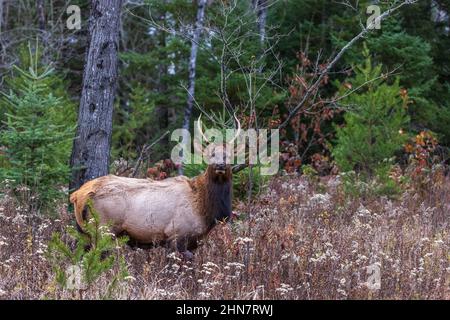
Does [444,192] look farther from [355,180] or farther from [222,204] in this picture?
[222,204]

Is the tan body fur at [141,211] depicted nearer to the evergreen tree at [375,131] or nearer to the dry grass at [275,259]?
the dry grass at [275,259]

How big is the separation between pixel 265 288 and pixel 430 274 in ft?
5.63

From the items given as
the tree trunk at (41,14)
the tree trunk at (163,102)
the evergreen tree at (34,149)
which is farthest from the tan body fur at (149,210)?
the tree trunk at (41,14)

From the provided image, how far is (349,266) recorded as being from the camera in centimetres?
754

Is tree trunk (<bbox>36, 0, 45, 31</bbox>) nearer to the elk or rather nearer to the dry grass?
the dry grass

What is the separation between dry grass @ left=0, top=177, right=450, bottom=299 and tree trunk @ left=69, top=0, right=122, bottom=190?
29.7 inches

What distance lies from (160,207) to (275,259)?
1511mm

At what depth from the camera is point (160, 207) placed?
852 centimetres

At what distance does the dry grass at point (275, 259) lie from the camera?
6949mm

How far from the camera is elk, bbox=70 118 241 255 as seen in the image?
841cm

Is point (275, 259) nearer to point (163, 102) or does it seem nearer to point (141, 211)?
point (141, 211)

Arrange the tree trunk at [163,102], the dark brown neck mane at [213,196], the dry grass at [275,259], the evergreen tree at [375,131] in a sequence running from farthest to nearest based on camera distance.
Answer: the tree trunk at [163,102] → the evergreen tree at [375,131] → the dark brown neck mane at [213,196] → the dry grass at [275,259]

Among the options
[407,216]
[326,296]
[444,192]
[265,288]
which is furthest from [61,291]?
[444,192]

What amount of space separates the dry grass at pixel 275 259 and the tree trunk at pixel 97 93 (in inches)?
29.7
